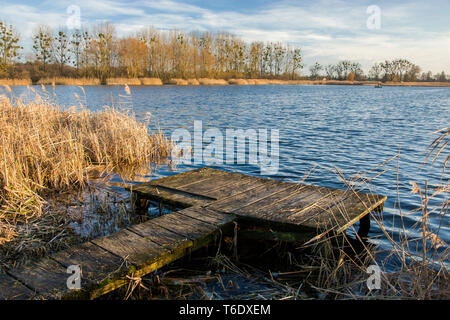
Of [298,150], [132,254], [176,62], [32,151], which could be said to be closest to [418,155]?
[298,150]

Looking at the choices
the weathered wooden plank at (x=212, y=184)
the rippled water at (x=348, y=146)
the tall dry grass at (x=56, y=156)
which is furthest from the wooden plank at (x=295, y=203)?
the tall dry grass at (x=56, y=156)

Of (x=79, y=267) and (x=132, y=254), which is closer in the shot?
(x=79, y=267)

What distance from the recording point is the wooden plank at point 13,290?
218cm

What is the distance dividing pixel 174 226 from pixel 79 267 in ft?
3.54

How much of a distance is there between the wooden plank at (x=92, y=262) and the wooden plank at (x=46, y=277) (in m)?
0.08

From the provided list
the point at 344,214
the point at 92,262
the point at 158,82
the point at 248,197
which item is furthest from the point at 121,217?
the point at 158,82

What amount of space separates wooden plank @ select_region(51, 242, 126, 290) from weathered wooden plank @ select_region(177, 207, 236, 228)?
1.09m

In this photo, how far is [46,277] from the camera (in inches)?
94.9

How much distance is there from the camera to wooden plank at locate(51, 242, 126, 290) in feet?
8.03

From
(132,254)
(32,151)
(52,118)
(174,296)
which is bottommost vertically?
(174,296)

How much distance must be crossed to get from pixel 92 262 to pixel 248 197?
2198 mm

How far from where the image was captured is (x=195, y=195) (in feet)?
14.6

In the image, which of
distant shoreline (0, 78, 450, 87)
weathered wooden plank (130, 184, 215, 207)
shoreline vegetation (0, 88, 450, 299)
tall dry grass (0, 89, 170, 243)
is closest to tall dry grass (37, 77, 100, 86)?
distant shoreline (0, 78, 450, 87)
